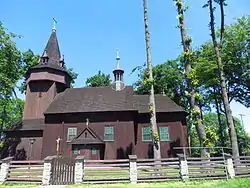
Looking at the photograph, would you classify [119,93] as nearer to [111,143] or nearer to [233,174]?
[111,143]

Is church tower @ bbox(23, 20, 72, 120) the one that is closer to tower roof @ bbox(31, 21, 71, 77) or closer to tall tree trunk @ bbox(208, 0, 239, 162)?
tower roof @ bbox(31, 21, 71, 77)

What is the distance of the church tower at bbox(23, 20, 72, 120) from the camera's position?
76.0ft

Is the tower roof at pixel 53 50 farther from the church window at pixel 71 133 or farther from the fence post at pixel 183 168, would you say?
the fence post at pixel 183 168

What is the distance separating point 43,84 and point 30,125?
198 inches

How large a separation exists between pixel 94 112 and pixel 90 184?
1157 centimetres

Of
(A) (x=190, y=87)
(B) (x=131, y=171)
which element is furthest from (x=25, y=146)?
(A) (x=190, y=87)

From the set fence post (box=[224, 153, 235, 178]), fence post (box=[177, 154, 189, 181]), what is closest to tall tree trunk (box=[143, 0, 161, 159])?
fence post (box=[177, 154, 189, 181])

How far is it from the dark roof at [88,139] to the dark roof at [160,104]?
5592 mm

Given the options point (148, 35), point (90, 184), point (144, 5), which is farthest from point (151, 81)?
point (90, 184)

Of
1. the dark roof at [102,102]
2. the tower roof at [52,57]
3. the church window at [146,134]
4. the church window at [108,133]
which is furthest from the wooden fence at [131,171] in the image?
the tower roof at [52,57]

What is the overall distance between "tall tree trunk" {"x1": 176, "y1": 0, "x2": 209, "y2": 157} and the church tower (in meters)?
16.2

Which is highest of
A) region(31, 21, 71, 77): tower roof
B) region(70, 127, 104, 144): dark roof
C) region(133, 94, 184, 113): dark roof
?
region(31, 21, 71, 77): tower roof

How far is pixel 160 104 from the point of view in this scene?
22.8m

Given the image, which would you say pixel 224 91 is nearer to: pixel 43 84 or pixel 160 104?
pixel 160 104
